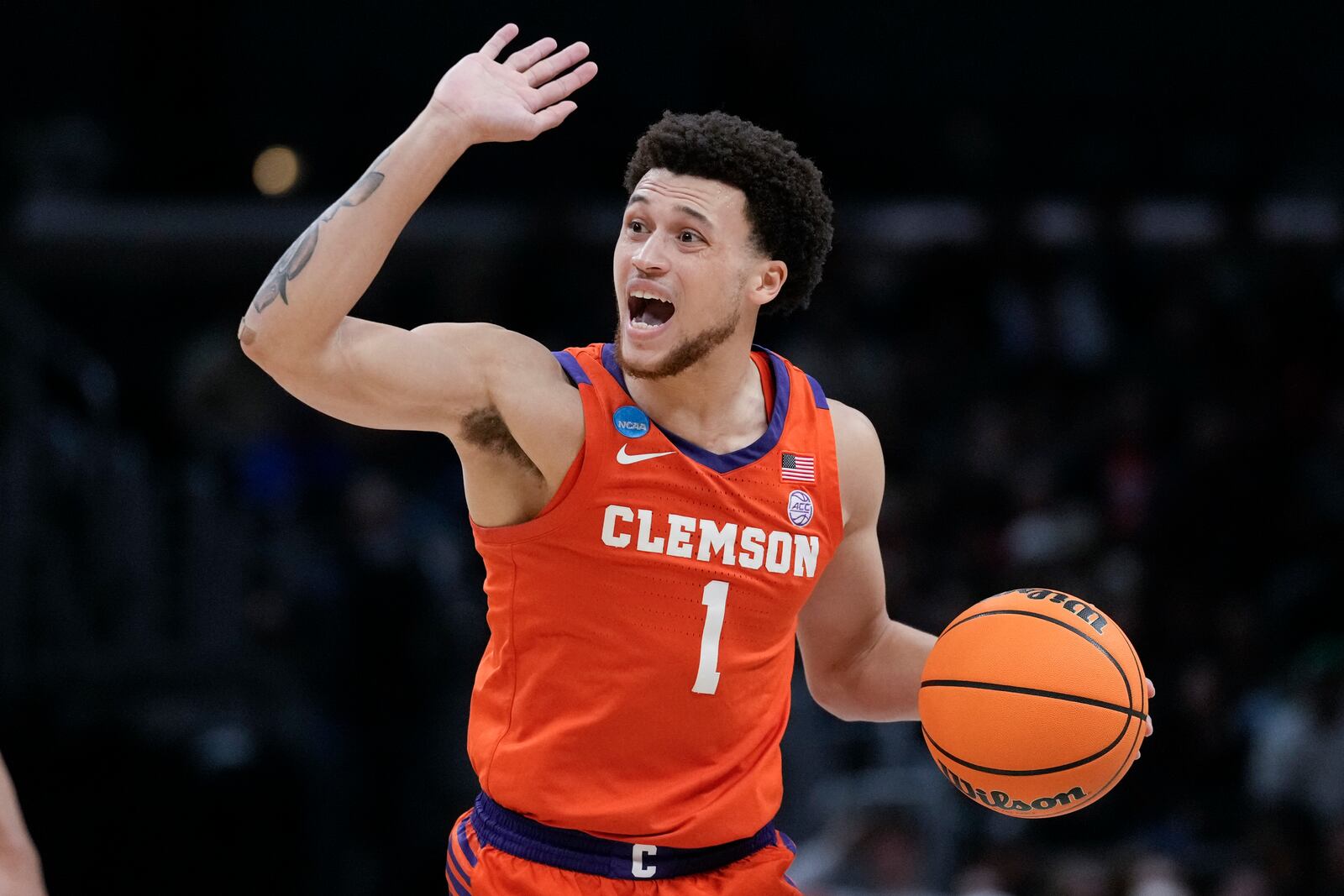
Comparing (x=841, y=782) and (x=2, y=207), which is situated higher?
(x=2, y=207)

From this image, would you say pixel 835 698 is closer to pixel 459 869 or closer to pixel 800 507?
pixel 800 507

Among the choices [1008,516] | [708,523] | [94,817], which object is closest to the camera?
[708,523]

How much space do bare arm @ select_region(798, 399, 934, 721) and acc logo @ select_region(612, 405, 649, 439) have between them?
58 centimetres

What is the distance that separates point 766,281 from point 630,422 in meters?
0.54

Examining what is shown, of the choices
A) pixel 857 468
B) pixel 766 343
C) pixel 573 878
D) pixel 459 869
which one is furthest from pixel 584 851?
pixel 766 343

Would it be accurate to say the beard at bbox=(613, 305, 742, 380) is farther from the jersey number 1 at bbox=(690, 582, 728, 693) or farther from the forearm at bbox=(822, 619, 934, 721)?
the forearm at bbox=(822, 619, 934, 721)

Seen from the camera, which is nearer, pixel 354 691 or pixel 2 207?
pixel 354 691

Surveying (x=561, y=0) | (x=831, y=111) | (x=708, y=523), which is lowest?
(x=708, y=523)

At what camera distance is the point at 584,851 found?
366 centimetres

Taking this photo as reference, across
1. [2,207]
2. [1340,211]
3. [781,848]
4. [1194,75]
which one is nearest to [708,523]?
[781,848]

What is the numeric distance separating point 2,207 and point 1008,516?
639 cm

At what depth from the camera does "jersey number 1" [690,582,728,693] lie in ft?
12.1

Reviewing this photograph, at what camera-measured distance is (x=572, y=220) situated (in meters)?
10.1

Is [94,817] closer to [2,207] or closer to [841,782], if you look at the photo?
[841,782]
